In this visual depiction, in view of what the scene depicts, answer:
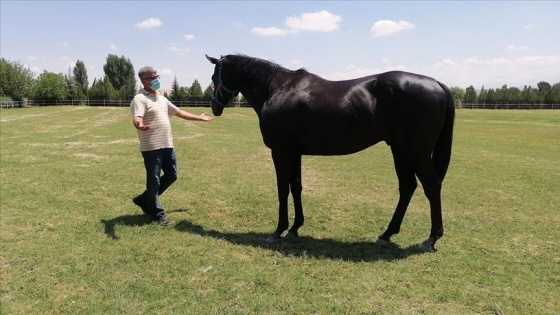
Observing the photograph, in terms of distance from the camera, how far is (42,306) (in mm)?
3605

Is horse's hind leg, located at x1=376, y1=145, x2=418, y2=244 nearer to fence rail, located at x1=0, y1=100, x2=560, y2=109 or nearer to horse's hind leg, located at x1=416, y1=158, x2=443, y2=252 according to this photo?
horse's hind leg, located at x1=416, y1=158, x2=443, y2=252

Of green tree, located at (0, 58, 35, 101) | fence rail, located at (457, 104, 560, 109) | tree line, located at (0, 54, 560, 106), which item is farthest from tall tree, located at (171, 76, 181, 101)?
fence rail, located at (457, 104, 560, 109)

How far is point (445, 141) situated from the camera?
5023mm

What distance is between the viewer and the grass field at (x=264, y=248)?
371cm

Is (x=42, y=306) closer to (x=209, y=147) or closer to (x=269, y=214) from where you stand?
(x=269, y=214)

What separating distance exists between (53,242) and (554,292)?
224 inches

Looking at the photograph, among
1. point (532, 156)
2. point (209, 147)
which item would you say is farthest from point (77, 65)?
point (532, 156)

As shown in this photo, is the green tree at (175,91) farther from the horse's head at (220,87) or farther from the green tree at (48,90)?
the horse's head at (220,87)

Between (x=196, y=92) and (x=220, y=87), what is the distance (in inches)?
2898

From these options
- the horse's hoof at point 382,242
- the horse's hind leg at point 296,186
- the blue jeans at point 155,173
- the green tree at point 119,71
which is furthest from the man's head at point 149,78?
the green tree at point 119,71

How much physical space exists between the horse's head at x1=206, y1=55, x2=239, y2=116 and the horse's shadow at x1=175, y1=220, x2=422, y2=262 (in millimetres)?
1880

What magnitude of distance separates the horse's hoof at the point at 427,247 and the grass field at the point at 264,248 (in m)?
0.09

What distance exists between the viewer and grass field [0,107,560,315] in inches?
146

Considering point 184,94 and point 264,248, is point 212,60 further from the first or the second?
point 184,94
